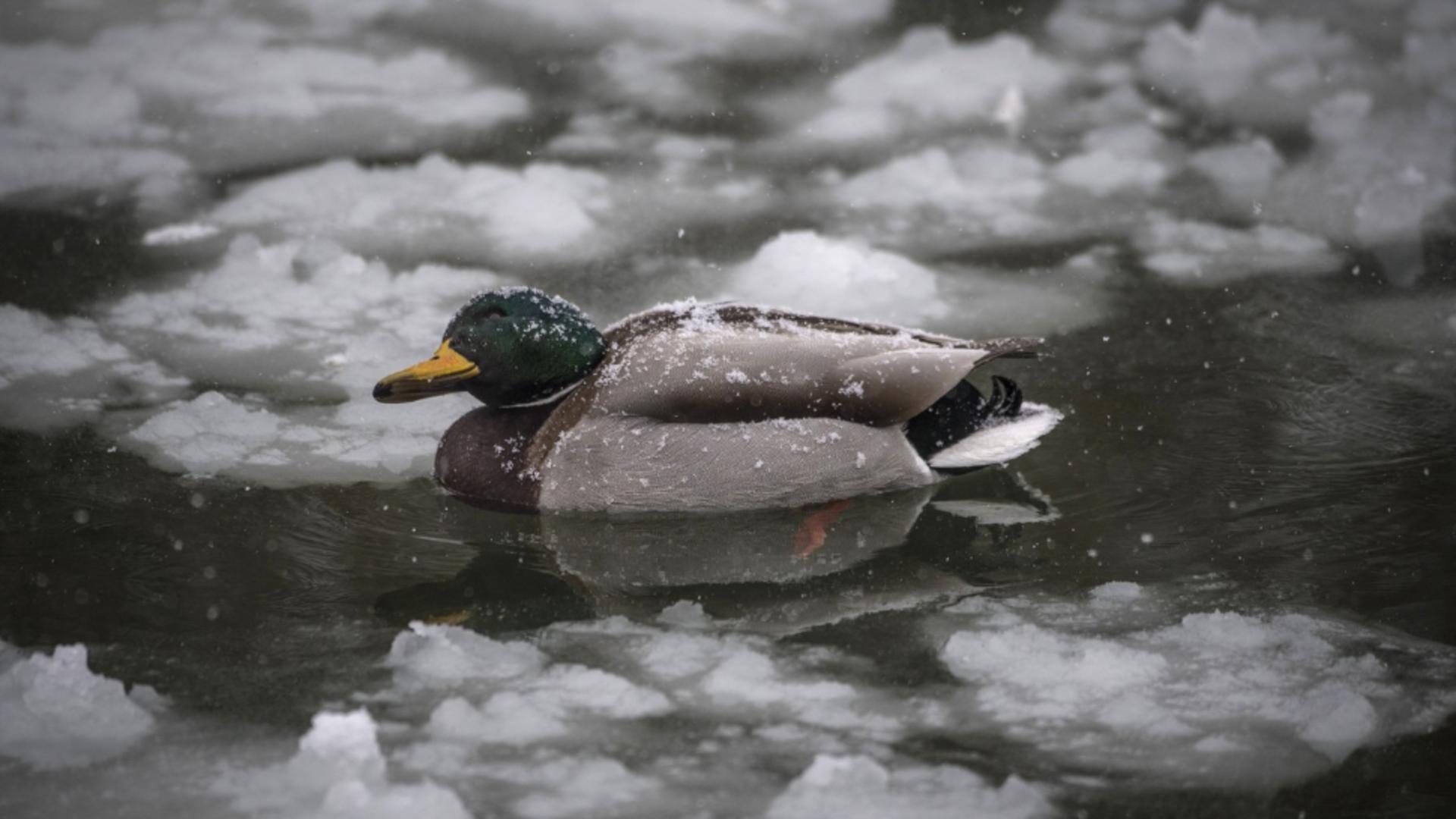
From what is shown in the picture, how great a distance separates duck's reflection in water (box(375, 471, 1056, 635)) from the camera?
4.04 meters

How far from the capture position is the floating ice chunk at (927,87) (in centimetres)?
743

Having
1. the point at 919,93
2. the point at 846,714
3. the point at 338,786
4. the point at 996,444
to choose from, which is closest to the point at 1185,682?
the point at 846,714

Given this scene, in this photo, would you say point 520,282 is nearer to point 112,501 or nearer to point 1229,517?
point 112,501

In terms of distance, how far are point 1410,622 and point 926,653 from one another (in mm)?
1163

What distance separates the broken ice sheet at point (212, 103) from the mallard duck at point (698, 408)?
2791 mm

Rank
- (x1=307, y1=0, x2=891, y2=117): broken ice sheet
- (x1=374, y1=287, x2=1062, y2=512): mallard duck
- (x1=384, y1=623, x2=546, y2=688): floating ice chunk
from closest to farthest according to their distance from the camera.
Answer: (x1=384, y1=623, x2=546, y2=688): floating ice chunk → (x1=374, y1=287, x2=1062, y2=512): mallard duck → (x1=307, y1=0, x2=891, y2=117): broken ice sheet

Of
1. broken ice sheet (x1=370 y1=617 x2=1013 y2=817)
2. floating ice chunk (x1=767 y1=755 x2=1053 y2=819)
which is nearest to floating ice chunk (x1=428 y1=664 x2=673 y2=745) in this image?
broken ice sheet (x1=370 y1=617 x2=1013 y2=817)

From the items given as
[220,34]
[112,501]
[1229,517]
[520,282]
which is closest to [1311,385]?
[1229,517]

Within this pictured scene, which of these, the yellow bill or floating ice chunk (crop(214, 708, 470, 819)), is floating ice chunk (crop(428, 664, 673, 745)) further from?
the yellow bill

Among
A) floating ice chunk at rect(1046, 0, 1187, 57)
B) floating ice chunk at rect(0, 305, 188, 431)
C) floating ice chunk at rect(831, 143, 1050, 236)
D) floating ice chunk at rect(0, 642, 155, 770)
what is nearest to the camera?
floating ice chunk at rect(0, 642, 155, 770)

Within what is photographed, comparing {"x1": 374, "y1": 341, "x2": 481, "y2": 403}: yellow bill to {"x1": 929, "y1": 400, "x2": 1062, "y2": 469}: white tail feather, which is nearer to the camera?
{"x1": 374, "y1": 341, "x2": 481, "y2": 403}: yellow bill

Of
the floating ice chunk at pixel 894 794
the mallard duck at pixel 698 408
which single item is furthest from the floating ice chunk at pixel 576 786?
the mallard duck at pixel 698 408

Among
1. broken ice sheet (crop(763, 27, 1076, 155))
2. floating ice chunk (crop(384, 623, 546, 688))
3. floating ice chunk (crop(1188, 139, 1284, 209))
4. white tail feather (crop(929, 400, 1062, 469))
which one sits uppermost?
broken ice sheet (crop(763, 27, 1076, 155))

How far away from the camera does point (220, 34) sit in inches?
325
